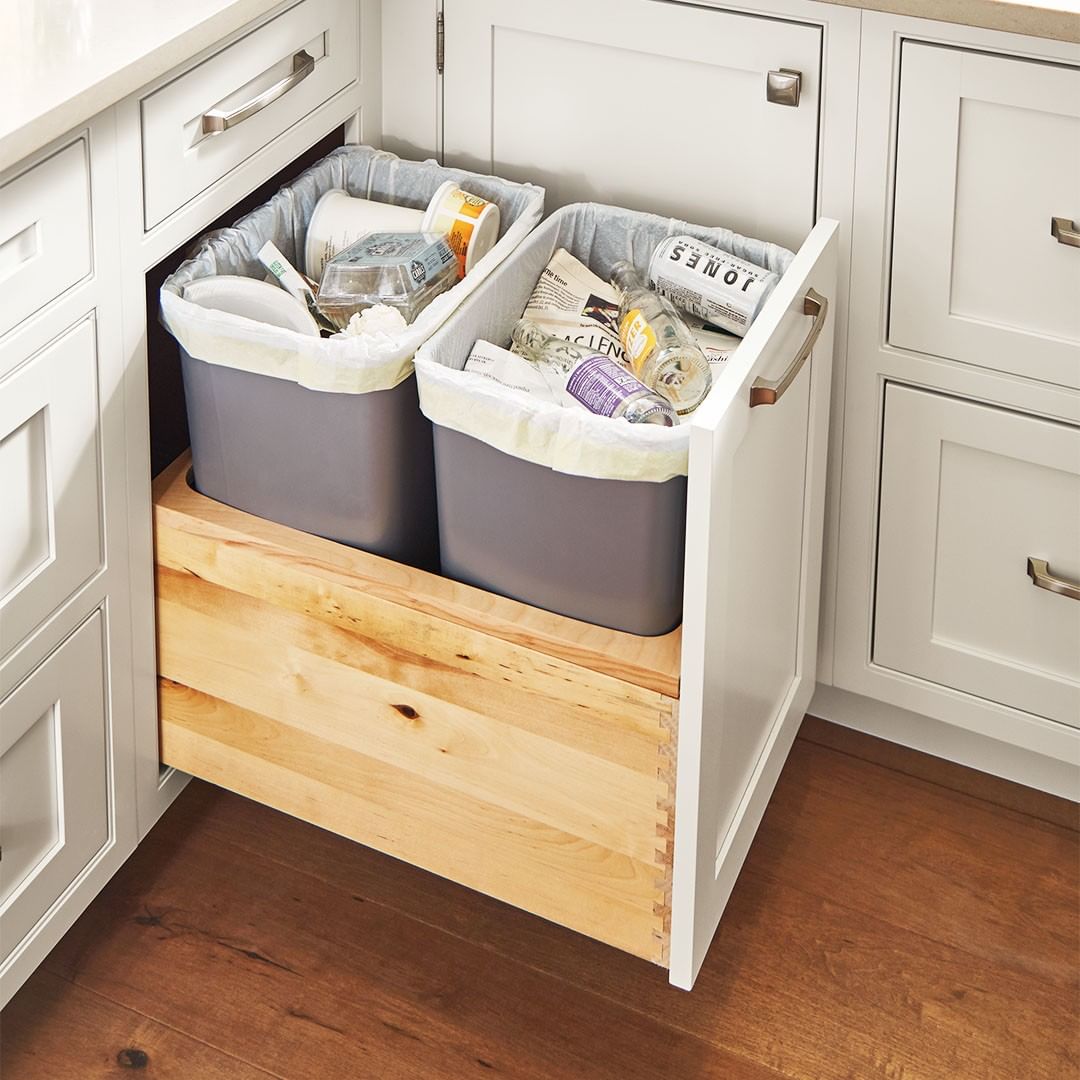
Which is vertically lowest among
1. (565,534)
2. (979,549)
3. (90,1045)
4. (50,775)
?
(90,1045)

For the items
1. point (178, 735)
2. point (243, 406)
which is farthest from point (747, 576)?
point (178, 735)

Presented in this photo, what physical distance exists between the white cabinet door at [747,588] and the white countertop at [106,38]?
0.78ft

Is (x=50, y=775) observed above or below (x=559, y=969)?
above

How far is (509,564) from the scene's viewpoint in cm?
123

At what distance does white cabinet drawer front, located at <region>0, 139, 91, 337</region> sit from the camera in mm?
1036

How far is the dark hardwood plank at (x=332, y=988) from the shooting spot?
1346 millimetres

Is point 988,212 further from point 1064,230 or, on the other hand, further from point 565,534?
point 565,534

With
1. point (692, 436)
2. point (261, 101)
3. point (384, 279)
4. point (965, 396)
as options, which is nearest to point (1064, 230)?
point (965, 396)

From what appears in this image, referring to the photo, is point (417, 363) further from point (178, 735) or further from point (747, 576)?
point (178, 735)

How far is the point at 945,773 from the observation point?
1.65 meters

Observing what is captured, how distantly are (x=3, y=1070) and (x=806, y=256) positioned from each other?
1.00 meters

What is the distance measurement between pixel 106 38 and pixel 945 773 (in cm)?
113

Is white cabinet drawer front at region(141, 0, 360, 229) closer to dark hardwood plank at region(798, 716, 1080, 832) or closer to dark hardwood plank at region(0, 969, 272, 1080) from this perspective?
dark hardwood plank at region(0, 969, 272, 1080)

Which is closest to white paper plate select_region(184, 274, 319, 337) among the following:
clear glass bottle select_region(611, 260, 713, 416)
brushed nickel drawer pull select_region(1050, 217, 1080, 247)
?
clear glass bottle select_region(611, 260, 713, 416)
